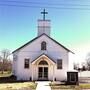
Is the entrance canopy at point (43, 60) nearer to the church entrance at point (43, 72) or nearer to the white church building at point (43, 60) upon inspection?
the white church building at point (43, 60)

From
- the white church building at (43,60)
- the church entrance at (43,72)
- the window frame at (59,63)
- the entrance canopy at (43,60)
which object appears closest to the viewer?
the entrance canopy at (43,60)

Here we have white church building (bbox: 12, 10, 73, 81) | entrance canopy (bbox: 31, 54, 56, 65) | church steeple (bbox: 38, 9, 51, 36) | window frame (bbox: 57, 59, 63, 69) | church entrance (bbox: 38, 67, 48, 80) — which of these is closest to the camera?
entrance canopy (bbox: 31, 54, 56, 65)

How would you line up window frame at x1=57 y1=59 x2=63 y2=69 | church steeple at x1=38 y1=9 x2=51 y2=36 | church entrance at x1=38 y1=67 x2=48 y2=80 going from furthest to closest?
church steeple at x1=38 y1=9 x2=51 y2=36 → window frame at x1=57 y1=59 x2=63 y2=69 → church entrance at x1=38 y1=67 x2=48 y2=80

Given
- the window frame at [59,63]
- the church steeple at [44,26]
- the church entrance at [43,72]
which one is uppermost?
the church steeple at [44,26]

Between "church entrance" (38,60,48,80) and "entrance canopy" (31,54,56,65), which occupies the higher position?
"entrance canopy" (31,54,56,65)

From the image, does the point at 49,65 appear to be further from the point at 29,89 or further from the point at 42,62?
the point at 29,89

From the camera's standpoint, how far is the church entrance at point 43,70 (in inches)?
1534

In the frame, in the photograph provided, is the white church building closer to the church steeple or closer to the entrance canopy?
the entrance canopy

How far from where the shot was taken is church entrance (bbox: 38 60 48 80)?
39.0 metres

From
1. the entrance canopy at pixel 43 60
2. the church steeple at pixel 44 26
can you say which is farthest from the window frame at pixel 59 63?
the church steeple at pixel 44 26

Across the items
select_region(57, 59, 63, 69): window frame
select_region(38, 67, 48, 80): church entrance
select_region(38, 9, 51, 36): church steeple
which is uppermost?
select_region(38, 9, 51, 36): church steeple

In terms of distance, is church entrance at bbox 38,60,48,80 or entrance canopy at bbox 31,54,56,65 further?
church entrance at bbox 38,60,48,80

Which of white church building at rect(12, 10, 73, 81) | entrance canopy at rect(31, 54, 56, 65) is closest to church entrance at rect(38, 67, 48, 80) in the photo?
white church building at rect(12, 10, 73, 81)

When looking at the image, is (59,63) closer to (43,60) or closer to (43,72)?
(43,60)
